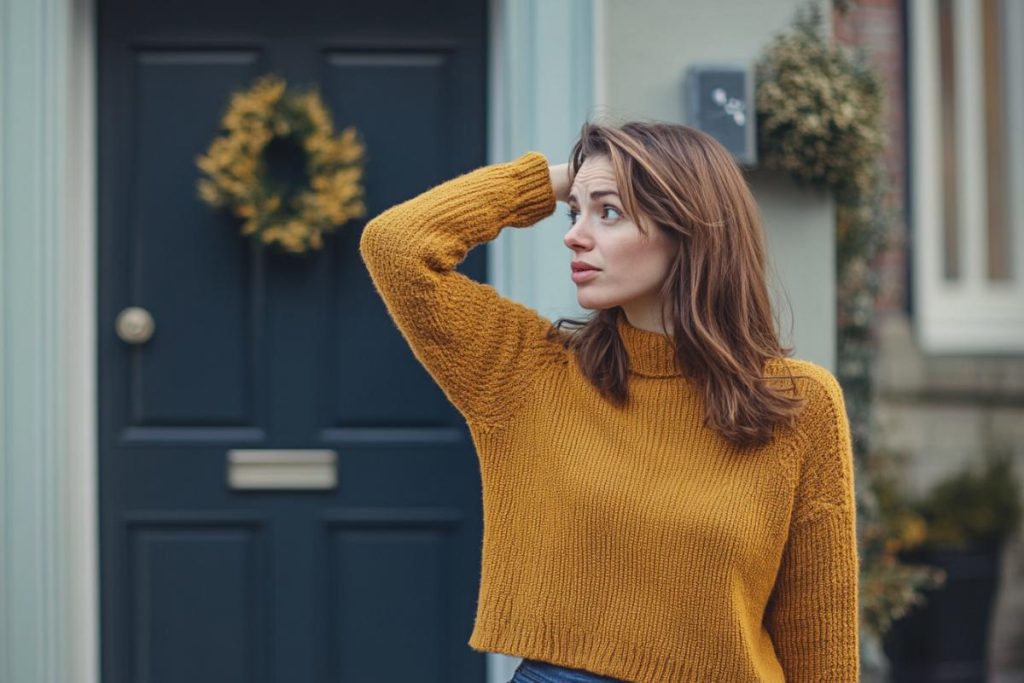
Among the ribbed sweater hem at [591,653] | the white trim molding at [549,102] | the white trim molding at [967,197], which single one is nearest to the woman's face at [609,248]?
the ribbed sweater hem at [591,653]

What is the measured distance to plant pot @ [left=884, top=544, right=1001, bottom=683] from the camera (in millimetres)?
4105

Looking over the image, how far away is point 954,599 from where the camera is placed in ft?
13.5

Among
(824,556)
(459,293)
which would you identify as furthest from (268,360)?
(824,556)

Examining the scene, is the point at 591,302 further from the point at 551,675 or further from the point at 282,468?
the point at 282,468

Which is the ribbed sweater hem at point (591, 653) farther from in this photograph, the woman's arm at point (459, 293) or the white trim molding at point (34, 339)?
the white trim molding at point (34, 339)

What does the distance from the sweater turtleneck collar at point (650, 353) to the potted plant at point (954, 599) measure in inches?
110

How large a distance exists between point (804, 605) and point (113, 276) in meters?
1.95

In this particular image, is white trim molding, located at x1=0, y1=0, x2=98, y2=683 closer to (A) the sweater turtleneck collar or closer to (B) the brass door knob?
(B) the brass door knob

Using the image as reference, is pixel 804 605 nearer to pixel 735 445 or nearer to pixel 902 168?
pixel 735 445

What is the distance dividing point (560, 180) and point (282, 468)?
4.22ft

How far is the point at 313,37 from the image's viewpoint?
2855mm

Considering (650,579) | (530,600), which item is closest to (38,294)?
(530,600)

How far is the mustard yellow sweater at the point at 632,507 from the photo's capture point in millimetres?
1694

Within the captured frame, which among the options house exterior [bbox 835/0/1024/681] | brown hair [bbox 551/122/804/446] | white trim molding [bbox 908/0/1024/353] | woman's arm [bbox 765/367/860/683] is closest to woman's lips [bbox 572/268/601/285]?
brown hair [bbox 551/122/804/446]
